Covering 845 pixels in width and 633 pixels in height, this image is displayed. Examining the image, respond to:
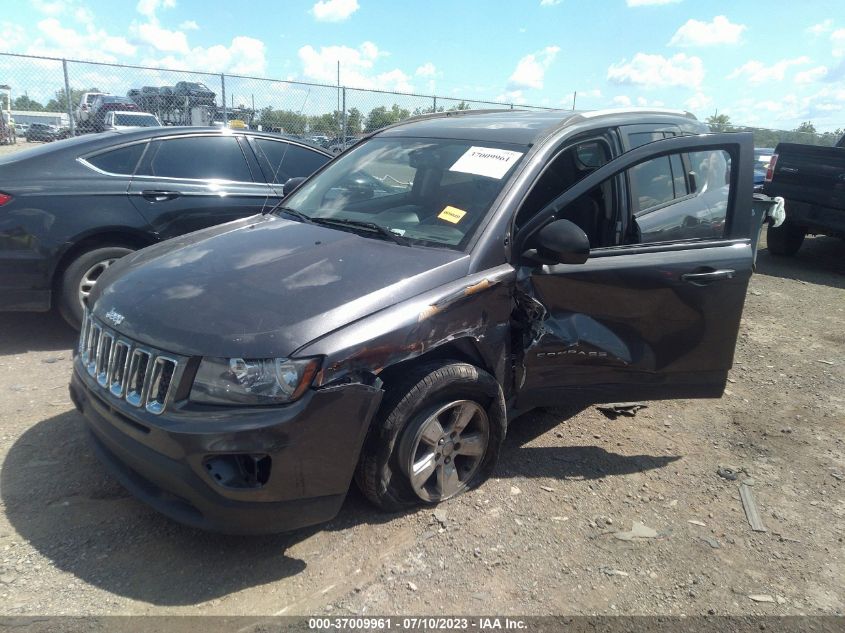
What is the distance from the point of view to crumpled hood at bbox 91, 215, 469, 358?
7.82ft

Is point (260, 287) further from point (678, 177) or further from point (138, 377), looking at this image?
point (678, 177)

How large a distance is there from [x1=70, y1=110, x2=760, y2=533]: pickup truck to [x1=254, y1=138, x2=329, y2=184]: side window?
178 centimetres

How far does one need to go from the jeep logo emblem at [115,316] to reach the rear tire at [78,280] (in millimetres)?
2259

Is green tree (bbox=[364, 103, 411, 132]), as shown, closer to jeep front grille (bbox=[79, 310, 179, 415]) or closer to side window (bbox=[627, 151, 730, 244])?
side window (bbox=[627, 151, 730, 244])

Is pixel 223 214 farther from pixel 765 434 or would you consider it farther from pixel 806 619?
pixel 806 619

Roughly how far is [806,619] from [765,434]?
5.89ft

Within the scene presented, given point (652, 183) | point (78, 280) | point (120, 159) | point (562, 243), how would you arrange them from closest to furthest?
point (562, 243) → point (652, 183) → point (78, 280) → point (120, 159)

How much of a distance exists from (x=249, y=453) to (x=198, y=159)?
3902 mm

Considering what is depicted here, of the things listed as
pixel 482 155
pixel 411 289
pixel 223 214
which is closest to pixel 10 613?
pixel 411 289

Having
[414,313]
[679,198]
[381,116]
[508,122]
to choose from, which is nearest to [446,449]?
[414,313]

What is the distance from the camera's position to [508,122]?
3.68 meters

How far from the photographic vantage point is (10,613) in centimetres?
227

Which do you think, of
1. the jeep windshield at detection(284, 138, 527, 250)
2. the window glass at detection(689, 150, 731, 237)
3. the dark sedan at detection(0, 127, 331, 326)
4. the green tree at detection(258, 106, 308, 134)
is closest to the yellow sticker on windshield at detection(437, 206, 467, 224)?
the jeep windshield at detection(284, 138, 527, 250)

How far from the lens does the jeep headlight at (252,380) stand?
2311 mm
